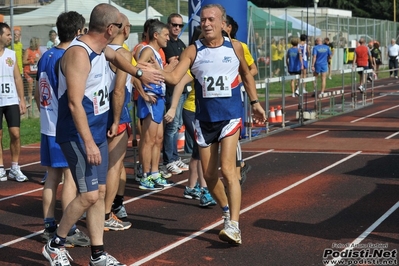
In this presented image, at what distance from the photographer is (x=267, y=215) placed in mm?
8547

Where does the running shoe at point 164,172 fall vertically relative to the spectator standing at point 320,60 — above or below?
below

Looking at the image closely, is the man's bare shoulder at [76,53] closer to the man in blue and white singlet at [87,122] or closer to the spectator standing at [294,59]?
the man in blue and white singlet at [87,122]

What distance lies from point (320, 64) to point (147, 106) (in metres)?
18.5

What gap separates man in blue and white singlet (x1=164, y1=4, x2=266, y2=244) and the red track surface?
22.4 inches

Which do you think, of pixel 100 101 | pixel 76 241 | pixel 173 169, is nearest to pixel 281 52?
pixel 173 169

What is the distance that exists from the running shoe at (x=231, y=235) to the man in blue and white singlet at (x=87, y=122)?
108 cm

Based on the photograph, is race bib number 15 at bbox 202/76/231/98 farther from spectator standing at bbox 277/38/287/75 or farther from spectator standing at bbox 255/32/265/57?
spectator standing at bbox 277/38/287/75

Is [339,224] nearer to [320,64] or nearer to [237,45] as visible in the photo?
[237,45]

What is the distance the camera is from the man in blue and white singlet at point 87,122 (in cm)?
602

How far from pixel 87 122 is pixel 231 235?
1.80 metres

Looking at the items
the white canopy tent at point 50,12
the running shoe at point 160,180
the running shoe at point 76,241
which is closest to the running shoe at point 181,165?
the running shoe at point 160,180

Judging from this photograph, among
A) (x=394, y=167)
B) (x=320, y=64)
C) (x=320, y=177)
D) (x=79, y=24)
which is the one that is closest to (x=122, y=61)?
(x=79, y=24)

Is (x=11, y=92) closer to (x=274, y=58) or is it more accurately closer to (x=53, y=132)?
(x=53, y=132)

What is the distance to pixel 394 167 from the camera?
1169cm
